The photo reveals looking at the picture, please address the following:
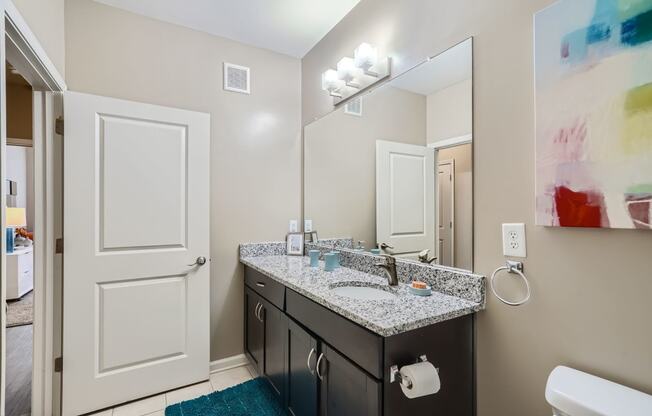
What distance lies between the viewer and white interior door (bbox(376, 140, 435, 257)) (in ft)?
5.19

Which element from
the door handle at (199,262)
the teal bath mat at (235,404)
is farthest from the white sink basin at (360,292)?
the door handle at (199,262)

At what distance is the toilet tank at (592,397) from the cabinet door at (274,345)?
1.21 metres

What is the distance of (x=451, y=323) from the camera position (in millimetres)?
1230

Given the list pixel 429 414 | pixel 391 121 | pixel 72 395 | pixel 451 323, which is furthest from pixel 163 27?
pixel 429 414

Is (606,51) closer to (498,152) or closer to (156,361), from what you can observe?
(498,152)

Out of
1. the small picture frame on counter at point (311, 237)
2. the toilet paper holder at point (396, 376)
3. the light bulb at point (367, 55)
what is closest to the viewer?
the toilet paper holder at point (396, 376)

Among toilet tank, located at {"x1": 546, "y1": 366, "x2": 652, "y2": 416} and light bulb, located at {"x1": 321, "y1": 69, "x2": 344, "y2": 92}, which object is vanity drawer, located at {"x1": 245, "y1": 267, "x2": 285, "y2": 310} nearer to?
toilet tank, located at {"x1": 546, "y1": 366, "x2": 652, "y2": 416}

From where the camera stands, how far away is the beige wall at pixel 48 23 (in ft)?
4.46

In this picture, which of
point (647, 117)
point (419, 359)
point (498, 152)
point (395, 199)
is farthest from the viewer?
point (395, 199)

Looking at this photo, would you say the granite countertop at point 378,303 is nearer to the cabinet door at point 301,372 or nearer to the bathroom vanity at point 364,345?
the bathroom vanity at point 364,345

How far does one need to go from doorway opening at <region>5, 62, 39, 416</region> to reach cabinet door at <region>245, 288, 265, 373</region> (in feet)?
4.16

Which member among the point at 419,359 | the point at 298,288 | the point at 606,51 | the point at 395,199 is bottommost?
the point at 419,359

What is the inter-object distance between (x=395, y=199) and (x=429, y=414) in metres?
1.03

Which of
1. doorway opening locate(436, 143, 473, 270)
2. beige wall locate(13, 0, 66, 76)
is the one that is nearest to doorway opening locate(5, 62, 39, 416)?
beige wall locate(13, 0, 66, 76)
